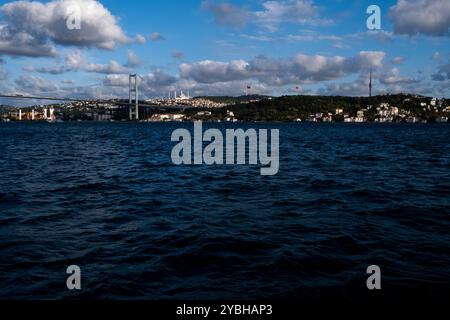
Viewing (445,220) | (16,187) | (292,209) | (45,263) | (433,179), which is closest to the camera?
(45,263)

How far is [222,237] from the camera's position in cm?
980

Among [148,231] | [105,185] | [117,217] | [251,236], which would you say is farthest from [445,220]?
[105,185]

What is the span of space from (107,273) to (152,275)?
0.77m

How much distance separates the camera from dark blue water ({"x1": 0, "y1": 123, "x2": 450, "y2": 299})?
712 centimetres

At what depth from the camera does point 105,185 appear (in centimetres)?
1766

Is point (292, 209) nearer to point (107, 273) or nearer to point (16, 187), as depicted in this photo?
point (107, 273)

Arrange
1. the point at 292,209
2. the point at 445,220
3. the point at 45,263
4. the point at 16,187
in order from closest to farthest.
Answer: the point at 45,263 → the point at 445,220 → the point at 292,209 → the point at 16,187

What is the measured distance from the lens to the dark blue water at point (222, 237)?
23.4ft

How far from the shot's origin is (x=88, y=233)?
33.2 ft
